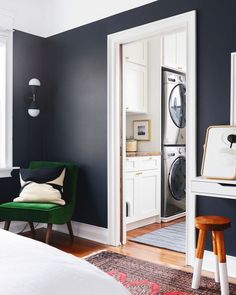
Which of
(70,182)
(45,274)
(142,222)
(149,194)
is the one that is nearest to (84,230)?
(70,182)

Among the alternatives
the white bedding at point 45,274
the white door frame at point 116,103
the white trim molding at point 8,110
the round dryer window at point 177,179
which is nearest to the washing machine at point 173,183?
the round dryer window at point 177,179

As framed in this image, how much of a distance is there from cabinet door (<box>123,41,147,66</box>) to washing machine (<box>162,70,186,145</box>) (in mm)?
350

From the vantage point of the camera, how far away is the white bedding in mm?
917

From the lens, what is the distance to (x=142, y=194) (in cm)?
422

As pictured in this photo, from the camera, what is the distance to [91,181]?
146 inches

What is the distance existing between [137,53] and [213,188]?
2.62m

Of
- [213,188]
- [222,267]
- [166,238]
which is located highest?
[213,188]

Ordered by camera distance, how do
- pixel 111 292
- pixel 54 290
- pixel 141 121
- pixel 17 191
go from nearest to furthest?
pixel 54 290
pixel 111 292
pixel 17 191
pixel 141 121

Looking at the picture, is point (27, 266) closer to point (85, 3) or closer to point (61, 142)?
point (61, 142)

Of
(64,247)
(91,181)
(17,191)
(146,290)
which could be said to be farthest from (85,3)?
(146,290)

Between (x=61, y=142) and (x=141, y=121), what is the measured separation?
127cm

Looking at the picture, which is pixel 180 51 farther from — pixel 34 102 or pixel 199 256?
pixel 199 256

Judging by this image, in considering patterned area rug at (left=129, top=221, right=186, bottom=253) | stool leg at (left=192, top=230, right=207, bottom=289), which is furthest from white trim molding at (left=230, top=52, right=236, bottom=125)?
patterned area rug at (left=129, top=221, right=186, bottom=253)

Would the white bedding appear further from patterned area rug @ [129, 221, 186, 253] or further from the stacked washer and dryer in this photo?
the stacked washer and dryer
